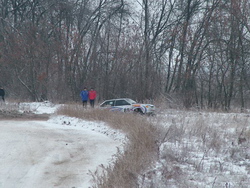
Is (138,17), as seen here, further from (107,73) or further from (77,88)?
(77,88)

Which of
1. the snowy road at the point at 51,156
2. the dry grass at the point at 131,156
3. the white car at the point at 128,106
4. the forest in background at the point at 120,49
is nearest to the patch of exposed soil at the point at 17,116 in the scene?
the white car at the point at 128,106

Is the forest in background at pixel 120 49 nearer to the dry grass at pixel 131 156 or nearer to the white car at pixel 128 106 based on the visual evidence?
the white car at pixel 128 106

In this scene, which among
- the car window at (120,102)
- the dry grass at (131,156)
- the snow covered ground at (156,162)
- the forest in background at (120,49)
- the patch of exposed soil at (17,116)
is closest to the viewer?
the dry grass at (131,156)

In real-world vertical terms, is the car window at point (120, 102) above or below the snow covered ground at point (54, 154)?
above

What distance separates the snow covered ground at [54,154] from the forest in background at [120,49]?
16.9 metres

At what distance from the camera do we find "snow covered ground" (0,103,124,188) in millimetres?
7383

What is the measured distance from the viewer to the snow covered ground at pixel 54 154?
7.38 metres

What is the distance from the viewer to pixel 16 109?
21781mm

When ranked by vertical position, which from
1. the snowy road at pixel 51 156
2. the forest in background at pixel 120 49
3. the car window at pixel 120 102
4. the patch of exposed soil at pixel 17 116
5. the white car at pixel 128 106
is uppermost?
the forest in background at pixel 120 49

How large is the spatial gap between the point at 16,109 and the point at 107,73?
544 inches

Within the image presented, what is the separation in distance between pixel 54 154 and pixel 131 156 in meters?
3.30

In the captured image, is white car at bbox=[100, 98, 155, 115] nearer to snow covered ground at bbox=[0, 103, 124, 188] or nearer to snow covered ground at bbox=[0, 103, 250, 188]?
snow covered ground at bbox=[0, 103, 124, 188]

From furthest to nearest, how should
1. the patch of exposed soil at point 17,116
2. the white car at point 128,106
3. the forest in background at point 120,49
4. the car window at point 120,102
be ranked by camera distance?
the forest in background at point 120,49 < the car window at point 120,102 < the patch of exposed soil at point 17,116 < the white car at point 128,106

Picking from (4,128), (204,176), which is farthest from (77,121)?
(204,176)
